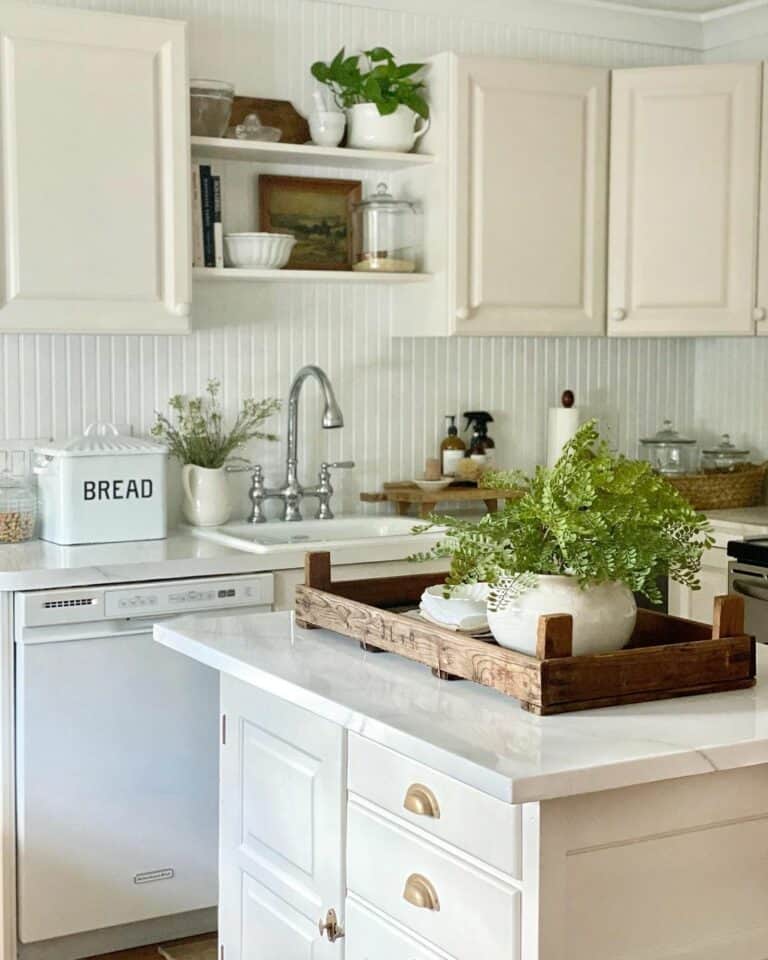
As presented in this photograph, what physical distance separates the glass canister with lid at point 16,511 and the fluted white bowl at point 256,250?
87cm

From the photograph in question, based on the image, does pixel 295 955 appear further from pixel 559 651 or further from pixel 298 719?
pixel 559 651

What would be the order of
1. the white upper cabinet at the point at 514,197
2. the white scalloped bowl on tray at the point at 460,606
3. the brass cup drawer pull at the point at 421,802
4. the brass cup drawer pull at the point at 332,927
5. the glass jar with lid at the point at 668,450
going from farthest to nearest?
the glass jar with lid at the point at 668,450 < the white upper cabinet at the point at 514,197 < the white scalloped bowl on tray at the point at 460,606 < the brass cup drawer pull at the point at 332,927 < the brass cup drawer pull at the point at 421,802

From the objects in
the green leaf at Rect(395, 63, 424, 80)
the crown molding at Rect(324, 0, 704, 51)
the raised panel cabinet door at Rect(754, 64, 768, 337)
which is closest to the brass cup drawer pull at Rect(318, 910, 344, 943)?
the green leaf at Rect(395, 63, 424, 80)

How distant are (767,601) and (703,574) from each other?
0.35m

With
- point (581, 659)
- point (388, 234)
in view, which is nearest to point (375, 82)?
point (388, 234)

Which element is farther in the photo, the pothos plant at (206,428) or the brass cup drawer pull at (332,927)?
the pothos plant at (206,428)

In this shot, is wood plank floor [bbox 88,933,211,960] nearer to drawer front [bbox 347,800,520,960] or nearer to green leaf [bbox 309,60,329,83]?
drawer front [bbox 347,800,520,960]

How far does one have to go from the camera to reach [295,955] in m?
2.31

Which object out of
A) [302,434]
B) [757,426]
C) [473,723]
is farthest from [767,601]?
[473,723]

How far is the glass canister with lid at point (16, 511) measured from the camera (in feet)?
11.9

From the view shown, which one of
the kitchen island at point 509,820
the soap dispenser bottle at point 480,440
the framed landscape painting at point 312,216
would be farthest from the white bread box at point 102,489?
the kitchen island at point 509,820

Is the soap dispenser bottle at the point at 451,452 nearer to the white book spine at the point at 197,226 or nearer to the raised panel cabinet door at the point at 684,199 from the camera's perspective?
the raised panel cabinet door at the point at 684,199

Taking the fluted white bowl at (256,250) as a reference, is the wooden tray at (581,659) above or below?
below

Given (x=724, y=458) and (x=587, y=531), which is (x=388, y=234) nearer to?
(x=724, y=458)
